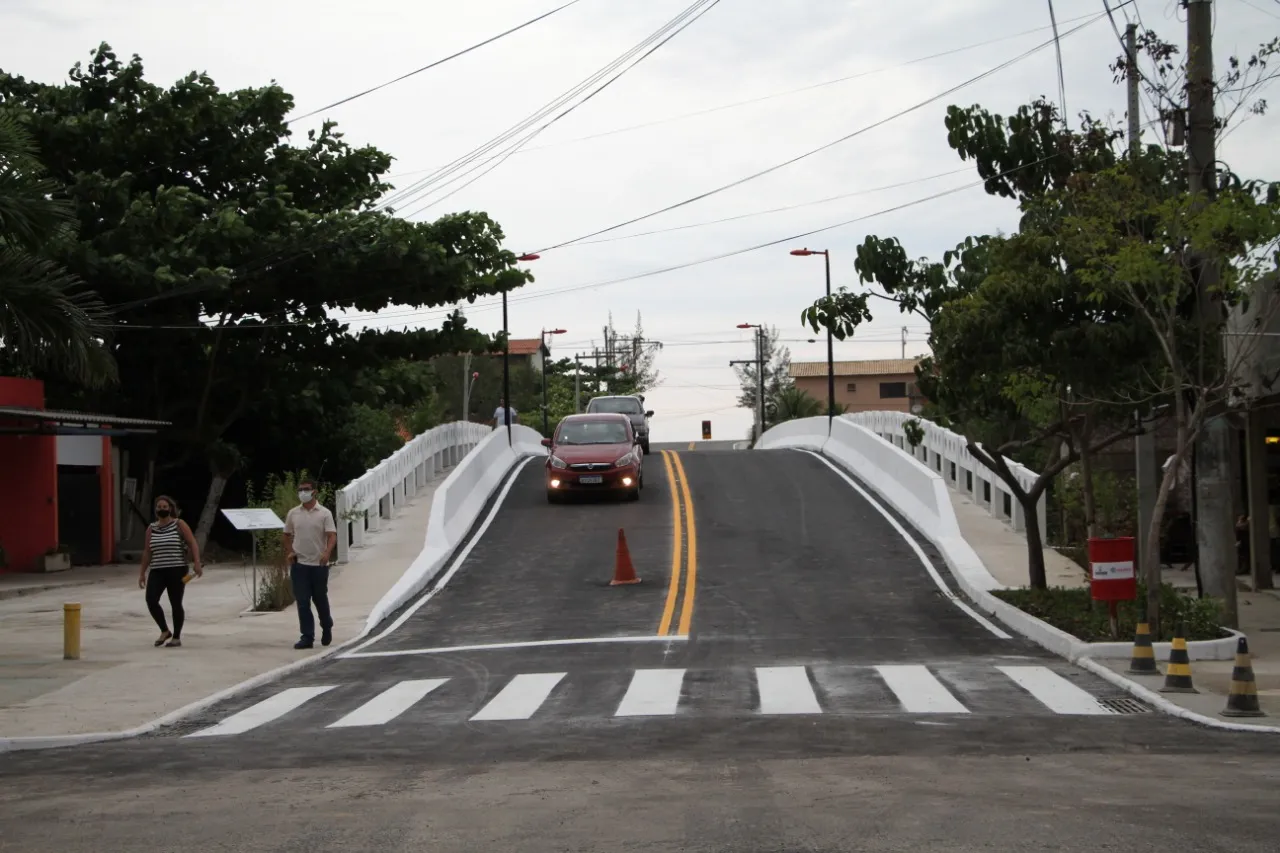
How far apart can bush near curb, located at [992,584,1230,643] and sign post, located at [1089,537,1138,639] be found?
418mm

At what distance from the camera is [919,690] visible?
543 inches

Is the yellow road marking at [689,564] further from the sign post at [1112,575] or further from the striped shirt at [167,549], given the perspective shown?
the striped shirt at [167,549]

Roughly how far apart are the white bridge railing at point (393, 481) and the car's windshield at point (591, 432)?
340 centimetres

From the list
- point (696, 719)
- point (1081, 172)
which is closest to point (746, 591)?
point (1081, 172)

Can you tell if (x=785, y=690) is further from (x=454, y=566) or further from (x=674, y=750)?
(x=454, y=566)

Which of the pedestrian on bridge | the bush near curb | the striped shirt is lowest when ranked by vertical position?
the bush near curb

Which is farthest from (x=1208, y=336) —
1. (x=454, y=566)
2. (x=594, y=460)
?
(x=594, y=460)

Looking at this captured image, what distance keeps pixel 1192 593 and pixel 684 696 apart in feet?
40.7

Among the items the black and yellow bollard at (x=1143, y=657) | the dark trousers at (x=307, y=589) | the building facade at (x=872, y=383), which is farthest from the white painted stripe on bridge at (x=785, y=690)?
the building facade at (x=872, y=383)

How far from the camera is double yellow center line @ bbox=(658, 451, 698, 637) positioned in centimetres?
1991

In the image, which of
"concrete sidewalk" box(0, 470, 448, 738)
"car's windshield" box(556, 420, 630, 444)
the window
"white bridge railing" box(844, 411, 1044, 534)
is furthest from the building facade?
"concrete sidewalk" box(0, 470, 448, 738)

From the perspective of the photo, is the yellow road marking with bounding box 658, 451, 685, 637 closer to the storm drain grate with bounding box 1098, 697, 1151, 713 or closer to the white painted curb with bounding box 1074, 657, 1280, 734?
the white painted curb with bounding box 1074, 657, 1280, 734

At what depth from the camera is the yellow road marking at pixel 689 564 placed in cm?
1998

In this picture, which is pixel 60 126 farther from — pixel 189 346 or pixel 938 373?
pixel 938 373
